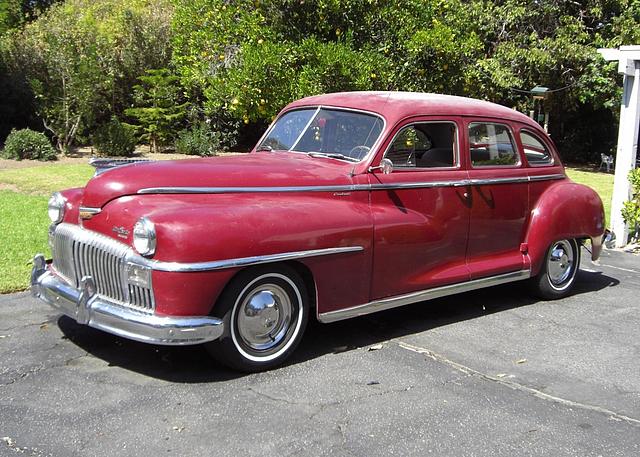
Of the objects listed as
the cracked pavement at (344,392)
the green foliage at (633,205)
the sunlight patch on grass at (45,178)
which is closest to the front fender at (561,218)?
the cracked pavement at (344,392)

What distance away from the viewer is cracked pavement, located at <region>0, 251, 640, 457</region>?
3.49 m

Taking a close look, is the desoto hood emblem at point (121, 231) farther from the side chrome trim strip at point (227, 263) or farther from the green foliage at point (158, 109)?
the green foliage at point (158, 109)

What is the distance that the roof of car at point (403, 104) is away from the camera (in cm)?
525

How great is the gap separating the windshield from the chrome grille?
1.89 m

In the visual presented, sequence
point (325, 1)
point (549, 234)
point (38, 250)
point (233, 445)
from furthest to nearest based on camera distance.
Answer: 1. point (325, 1)
2. point (38, 250)
3. point (549, 234)
4. point (233, 445)

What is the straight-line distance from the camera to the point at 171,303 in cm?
389

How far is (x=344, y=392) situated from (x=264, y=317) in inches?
28.2

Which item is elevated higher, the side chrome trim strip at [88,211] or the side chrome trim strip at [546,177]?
the side chrome trim strip at [546,177]

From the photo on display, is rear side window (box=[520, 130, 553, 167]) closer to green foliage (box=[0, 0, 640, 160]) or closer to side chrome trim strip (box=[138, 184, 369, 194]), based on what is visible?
side chrome trim strip (box=[138, 184, 369, 194])

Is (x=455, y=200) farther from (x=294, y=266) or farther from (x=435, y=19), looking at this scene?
(x=435, y=19)

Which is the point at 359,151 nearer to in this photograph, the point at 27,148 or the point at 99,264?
the point at 99,264

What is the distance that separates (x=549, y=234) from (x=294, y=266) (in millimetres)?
2877

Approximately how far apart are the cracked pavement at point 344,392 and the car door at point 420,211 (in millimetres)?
487

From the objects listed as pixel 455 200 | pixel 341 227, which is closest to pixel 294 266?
pixel 341 227
